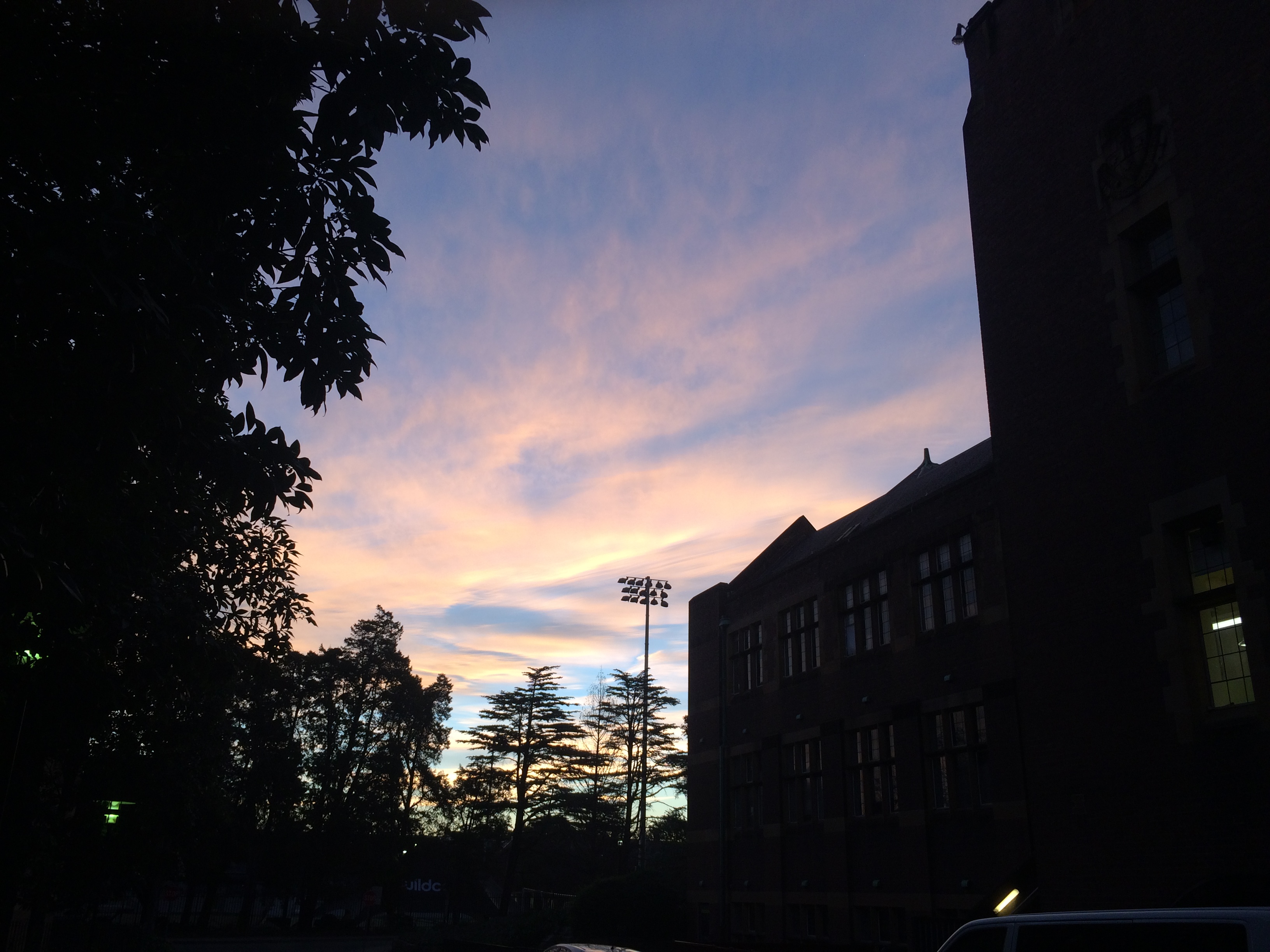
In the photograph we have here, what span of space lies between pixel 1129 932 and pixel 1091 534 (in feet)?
38.5

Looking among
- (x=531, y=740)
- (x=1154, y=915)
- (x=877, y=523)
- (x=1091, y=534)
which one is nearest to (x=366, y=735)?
(x=531, y=740)

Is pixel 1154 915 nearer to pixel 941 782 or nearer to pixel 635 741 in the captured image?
pixel 941 782

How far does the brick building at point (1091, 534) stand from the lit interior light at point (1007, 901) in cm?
10

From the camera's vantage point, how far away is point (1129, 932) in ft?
20.7

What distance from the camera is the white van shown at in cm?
568

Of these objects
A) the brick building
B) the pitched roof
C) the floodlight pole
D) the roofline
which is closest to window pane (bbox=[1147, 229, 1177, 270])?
the brick building

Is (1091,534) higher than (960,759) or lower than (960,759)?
higher

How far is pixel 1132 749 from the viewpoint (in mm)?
15391

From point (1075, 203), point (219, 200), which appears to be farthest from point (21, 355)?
point (1075, 203)

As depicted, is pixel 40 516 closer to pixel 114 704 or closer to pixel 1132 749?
pixel 114 704

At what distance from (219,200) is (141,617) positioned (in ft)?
21.4

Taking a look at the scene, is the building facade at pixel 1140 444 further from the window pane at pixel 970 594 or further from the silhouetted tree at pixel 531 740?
the silhouetted tree at pixel 531 740

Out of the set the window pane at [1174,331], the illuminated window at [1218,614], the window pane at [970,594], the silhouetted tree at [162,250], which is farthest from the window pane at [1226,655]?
the silhouetted tree at [162,250]

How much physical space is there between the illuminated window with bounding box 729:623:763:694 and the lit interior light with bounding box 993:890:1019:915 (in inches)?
565
